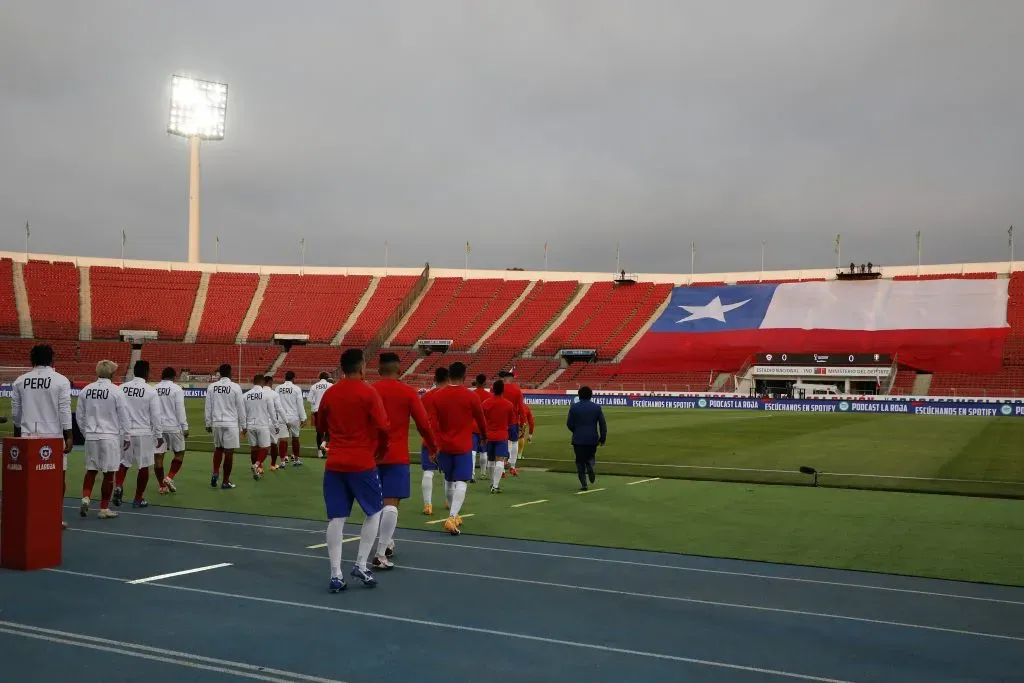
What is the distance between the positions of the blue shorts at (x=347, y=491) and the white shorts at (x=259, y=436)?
9175 mm

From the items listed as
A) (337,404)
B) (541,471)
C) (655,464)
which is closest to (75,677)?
(337,404)

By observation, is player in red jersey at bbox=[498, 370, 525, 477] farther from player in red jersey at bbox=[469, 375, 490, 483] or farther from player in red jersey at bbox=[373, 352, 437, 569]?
player in red jersey at bbox=[373, 352, 437, 569]

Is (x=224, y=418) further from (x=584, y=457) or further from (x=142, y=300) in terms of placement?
(x=142, y=300)

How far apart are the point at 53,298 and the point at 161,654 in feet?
249

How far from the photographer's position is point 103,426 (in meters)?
12.3

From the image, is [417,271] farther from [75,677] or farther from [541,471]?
[75,677]

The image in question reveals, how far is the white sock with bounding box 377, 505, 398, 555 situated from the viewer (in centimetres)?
907

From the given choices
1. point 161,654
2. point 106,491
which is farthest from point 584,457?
point 161,654

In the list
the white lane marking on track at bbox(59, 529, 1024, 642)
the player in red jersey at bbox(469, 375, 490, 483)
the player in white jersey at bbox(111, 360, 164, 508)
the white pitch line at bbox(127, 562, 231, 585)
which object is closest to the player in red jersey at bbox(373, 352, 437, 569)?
the white lane marking on track at bbox(59, 529, 1024, 642)

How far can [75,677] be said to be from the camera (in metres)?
5.61

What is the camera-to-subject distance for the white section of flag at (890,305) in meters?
66.1

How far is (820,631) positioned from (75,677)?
560 cm

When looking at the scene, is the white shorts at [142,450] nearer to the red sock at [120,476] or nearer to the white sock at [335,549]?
the red sock at [120,476]

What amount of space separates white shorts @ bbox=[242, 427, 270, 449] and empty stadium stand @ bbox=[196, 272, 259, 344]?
59410mm
